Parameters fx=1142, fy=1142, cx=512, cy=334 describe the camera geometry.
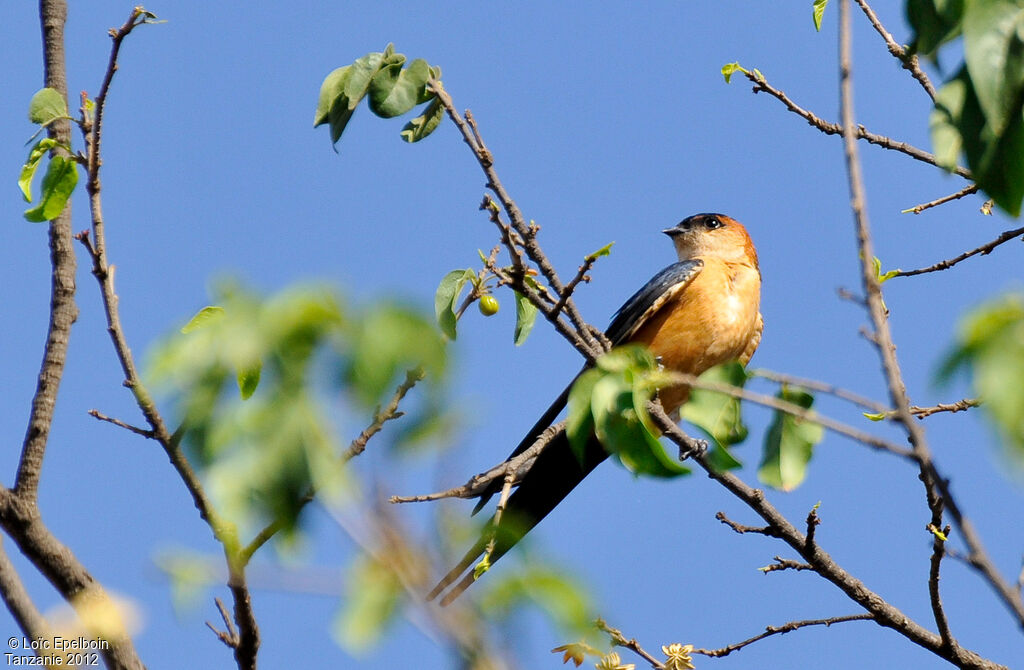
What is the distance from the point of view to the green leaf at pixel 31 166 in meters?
3.15

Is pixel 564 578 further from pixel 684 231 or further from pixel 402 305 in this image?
pixel 684 231

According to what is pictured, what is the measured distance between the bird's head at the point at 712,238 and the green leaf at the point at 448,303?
4.00 m

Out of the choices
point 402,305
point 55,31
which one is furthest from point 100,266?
point 402,305

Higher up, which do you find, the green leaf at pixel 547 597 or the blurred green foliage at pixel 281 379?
the blurred green foliage at pixel 281 379

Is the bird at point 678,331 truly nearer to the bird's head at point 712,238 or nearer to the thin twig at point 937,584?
the bird's head at point 712,238

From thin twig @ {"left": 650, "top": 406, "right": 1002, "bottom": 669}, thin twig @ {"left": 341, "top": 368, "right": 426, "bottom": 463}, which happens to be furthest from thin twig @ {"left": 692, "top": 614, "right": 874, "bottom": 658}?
thin twig @ {"left": 341, "top": 368, "right": 426, "bottom": 463}

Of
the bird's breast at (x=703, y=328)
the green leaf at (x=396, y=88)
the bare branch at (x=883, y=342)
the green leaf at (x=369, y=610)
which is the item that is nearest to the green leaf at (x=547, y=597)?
the green leaf at (x=369, y=610)

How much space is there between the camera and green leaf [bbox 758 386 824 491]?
2.39 meters

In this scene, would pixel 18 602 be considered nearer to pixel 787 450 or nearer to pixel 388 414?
pixel 388 414

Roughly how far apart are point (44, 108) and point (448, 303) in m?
1.24

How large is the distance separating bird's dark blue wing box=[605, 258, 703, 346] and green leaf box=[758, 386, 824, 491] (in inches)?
152

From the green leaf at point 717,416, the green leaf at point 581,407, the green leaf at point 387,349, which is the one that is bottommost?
the green leaf at point 387,349

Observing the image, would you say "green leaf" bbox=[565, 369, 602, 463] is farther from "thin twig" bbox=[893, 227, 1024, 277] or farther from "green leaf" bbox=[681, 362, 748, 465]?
"thin twig" bbox=[893, 227, 1024, 277]

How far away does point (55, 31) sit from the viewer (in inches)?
138
